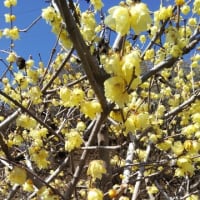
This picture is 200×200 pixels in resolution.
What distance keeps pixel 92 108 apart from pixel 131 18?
699 mm

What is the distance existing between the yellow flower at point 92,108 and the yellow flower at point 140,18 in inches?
25.8

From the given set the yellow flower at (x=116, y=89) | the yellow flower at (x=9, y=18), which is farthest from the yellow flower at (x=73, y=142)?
the yellow flower at (x=9, y=18)

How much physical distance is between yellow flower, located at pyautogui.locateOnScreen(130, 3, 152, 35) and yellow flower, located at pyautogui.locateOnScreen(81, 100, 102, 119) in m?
0.65

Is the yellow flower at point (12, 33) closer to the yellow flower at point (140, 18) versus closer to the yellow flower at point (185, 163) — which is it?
the yellow flower at point (185, 163)

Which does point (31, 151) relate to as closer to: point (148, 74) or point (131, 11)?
point (148, 74)

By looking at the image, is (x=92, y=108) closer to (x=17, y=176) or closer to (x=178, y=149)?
(x=17, y=176)

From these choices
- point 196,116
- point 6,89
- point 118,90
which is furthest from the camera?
point 6,89

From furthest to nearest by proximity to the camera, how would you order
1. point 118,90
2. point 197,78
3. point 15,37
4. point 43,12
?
point 197,78, point 15,37, point 43,12, point 118,90

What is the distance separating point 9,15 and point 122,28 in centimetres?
273

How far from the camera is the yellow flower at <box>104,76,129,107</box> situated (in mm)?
1430

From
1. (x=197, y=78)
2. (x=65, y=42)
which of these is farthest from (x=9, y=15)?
(x=197, y=78)

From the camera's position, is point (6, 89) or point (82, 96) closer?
point (82, 96)

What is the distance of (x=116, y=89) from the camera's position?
149cm

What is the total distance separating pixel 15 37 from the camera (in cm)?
371
